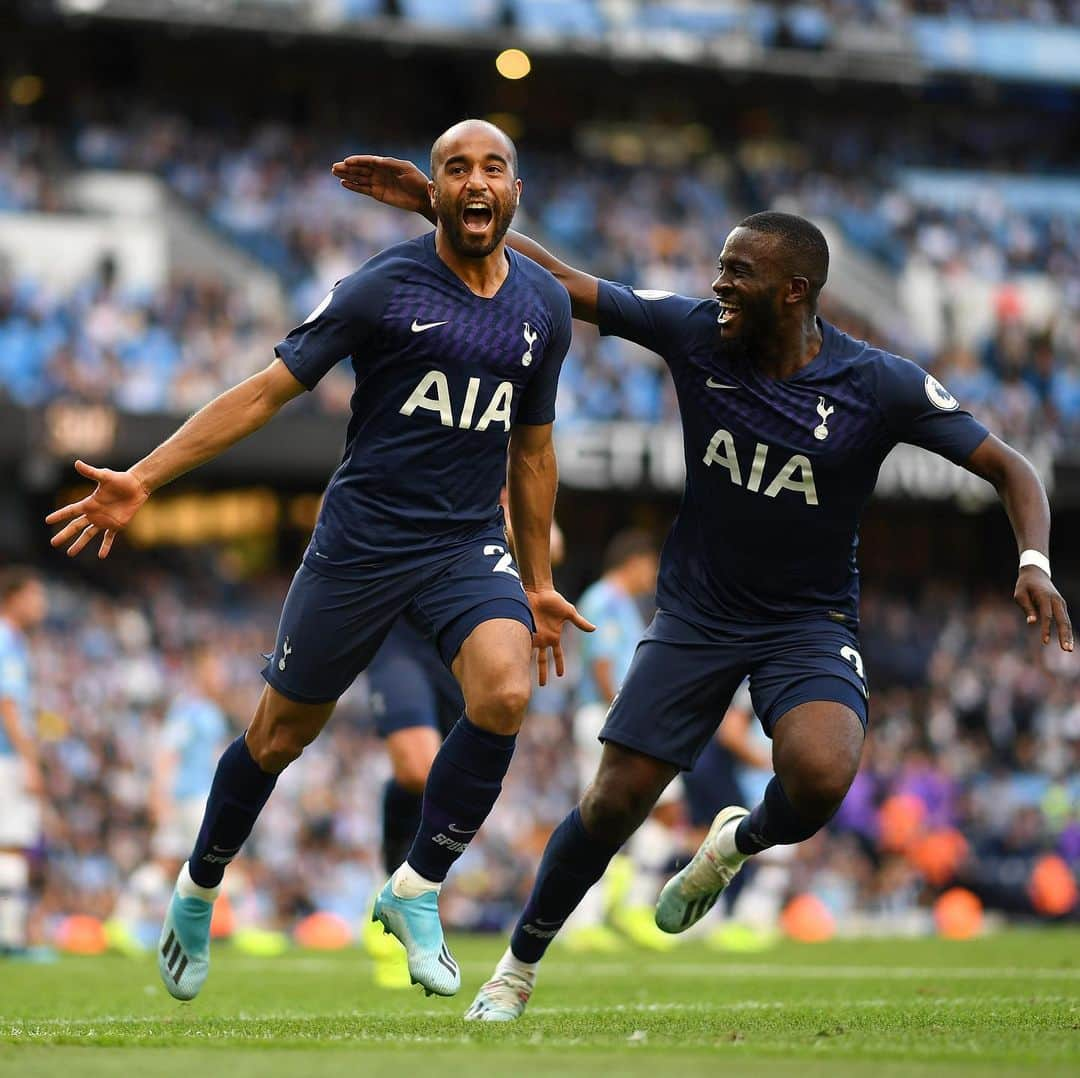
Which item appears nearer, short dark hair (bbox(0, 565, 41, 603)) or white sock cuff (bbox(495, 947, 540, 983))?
white sock cuff (bbox(495, 947, 540, 983))

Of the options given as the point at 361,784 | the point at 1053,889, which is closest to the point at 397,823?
the point at 361,784

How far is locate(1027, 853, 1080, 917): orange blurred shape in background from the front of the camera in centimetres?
2097

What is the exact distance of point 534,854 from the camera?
2116 cm

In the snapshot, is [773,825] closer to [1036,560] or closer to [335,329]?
[1036,560]

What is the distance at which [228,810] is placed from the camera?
23.0 ft

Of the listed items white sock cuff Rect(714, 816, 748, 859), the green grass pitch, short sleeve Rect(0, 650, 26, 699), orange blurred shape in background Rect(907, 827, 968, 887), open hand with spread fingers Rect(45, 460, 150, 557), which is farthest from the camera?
orange blurred shape in background Rect(907, 827, 968, 887)

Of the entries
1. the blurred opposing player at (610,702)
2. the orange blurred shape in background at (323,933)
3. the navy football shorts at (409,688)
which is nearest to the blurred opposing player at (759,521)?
the navy football shorts at (409,688)

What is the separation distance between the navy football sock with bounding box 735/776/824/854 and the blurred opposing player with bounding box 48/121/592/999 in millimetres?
1009

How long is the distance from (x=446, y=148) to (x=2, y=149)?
23054 mm

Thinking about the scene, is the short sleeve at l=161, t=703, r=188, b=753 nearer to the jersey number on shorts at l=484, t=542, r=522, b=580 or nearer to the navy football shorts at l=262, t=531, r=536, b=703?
the navy football shorts at l=262, t=531, r=536, b=703

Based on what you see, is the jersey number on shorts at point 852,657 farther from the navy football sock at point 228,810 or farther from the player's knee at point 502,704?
the navy football sock at point 228,810

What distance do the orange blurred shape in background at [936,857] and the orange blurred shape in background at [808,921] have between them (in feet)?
11.8

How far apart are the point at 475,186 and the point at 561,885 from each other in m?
2.36

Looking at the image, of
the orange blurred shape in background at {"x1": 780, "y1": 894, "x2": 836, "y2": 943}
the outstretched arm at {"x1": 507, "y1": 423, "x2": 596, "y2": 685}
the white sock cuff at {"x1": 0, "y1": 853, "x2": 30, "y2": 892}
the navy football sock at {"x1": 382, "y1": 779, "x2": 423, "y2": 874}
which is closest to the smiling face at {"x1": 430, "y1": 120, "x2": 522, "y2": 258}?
the outstretched arm at {"x1": 507, "y1": 423, "x2": 596, "y2": 685}
